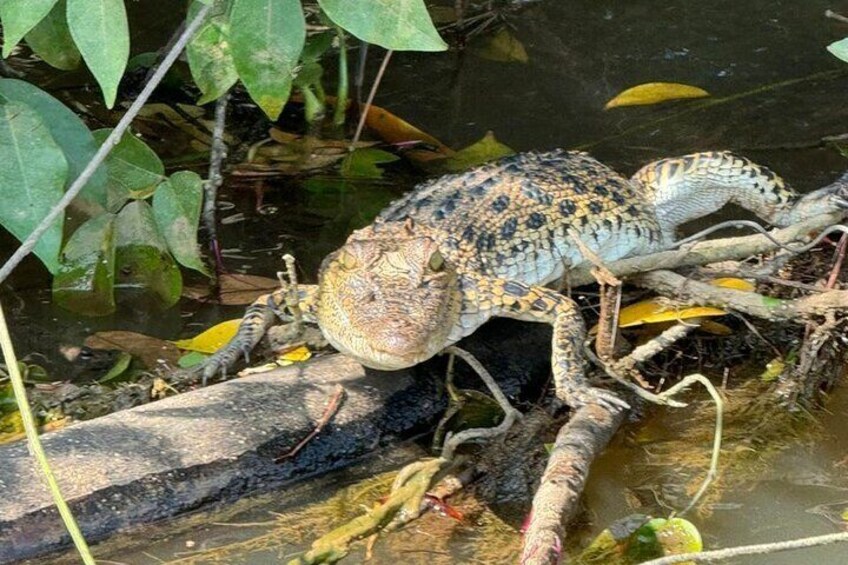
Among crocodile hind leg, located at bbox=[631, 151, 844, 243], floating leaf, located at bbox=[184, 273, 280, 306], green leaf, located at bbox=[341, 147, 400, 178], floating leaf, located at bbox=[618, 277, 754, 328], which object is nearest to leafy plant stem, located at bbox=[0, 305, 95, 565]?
floating leaf, located at bbox=[618, 277, 754, 328]

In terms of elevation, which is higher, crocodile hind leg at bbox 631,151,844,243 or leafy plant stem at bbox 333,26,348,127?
leafy plant stem at bbox 333,26,348,127

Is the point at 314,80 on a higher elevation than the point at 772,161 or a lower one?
higher

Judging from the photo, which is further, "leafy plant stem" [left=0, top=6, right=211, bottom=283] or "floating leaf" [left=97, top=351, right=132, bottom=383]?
"floating leaf" [left=97, top=351, right=132, bottom=383]

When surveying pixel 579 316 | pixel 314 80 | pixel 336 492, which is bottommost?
pixel 336 492

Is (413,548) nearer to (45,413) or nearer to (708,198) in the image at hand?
(45,413)

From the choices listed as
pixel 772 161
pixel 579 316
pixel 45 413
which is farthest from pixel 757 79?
pixel 45 413

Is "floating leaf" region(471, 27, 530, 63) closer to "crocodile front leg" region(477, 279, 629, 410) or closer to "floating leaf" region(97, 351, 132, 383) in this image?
"crocodile front leg" region(477, 279, 629, 410)

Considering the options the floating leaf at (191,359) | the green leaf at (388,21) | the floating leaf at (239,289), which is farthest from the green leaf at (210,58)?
the floating leaf at (239,289)

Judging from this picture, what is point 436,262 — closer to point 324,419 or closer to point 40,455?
point 324,419
